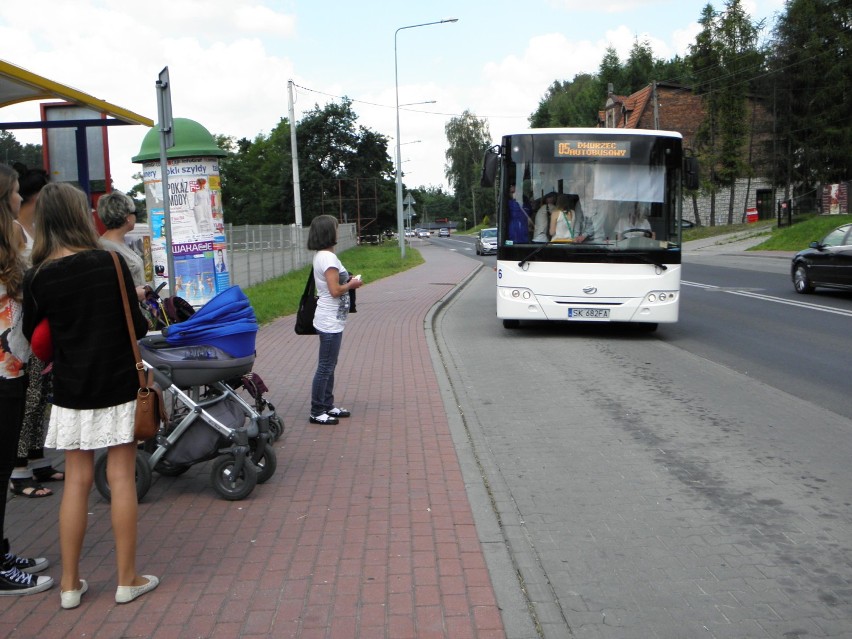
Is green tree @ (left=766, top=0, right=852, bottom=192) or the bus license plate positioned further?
green tree @ (left=766, top=0, right=852, bottom=192)

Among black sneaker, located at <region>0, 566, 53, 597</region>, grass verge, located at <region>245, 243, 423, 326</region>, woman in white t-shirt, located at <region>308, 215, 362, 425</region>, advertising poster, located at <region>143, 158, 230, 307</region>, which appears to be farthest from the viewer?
grass verge, located at <region>245, 243, 423, 326</region>

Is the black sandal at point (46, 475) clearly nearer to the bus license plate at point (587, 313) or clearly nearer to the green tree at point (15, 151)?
the green tree at point (15, 151)

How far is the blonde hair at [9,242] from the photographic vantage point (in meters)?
4.17

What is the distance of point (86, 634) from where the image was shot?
374 cm

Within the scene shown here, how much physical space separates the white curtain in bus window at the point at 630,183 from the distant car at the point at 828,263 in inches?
312

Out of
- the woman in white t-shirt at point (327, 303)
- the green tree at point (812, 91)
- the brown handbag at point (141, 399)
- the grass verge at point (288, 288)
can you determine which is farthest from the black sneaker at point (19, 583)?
the green tree at point (812, 91)

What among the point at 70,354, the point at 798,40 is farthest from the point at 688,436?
the point at 798,40

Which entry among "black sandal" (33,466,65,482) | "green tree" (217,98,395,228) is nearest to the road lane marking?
"black sandal" (33,466,65,482)

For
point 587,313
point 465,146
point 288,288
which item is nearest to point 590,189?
point 587,313

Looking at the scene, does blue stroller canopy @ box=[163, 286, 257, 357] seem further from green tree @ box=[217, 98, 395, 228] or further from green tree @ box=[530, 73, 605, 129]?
green tree @ box=[530, 73, 605, 129]

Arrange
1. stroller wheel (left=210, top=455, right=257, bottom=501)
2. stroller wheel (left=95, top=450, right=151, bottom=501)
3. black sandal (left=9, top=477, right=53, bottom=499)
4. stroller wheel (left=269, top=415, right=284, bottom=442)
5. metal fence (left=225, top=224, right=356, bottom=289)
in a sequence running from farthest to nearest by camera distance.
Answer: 1. metal fence (left=225, top=224, right=356, bottom=289)
2. stroller wheel (left=269, top=415, right=284, bottom=442)
3. black sandal (left=9, top=477, right=53, bottom=499)
4. stroller wheel (left=210, top=455, right=257, bottom=501)
5. stroller wheel (left=95, top=450, right=151, bottom=501)

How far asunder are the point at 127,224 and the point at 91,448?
1.88 metres

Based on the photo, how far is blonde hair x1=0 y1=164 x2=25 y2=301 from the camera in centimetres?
417

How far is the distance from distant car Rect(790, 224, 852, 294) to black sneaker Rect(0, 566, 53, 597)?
1798 centimetres
